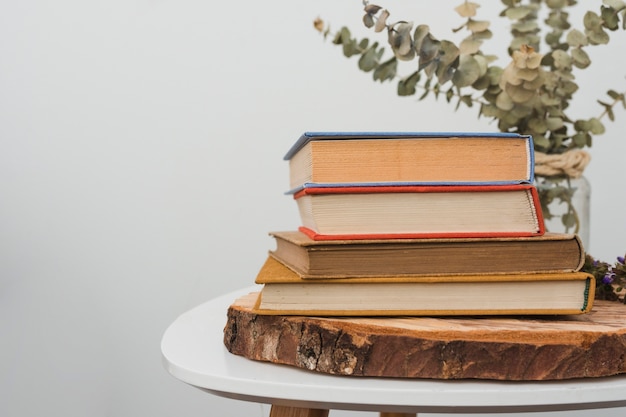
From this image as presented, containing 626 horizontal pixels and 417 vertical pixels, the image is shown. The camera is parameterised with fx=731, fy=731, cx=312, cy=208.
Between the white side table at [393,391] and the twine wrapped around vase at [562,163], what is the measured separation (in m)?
0.52

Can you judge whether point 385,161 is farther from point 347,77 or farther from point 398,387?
point 347,77

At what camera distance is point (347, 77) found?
1667 millimetres

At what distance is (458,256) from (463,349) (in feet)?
0.36

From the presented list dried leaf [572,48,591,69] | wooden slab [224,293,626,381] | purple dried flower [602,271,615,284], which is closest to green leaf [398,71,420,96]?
dried leaf [572,48,591,69]

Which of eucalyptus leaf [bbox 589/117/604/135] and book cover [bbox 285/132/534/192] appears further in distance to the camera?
eucalyptus leaf [bbox 589/117/604/135]

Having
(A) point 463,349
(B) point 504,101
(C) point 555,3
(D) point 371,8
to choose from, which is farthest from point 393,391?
(C) point 555,3

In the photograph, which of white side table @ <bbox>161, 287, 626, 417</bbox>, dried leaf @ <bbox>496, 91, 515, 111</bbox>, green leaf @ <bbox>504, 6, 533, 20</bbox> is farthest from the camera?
green leaf @ <bbox>504, 6, 533, 20</bbox>

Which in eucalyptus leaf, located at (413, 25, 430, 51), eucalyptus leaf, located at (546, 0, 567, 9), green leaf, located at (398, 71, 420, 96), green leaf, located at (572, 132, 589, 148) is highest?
eucalyptus leaf, located at (546, 0, 567, 9)

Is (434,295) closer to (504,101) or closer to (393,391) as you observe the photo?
(393,391)

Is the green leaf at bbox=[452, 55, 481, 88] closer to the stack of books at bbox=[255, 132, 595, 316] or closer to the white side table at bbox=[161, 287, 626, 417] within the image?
the stack of books at bbox=[255, 132, 595, 316]

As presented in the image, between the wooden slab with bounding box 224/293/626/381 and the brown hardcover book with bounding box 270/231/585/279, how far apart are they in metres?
0.06

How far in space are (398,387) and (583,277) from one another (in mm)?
211

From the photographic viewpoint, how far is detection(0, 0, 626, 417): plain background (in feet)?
5.16

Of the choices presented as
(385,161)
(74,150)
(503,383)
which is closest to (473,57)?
(385,161)
